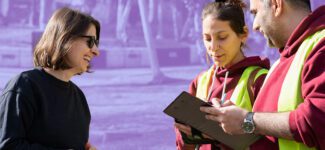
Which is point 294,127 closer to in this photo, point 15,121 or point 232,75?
point 232,75

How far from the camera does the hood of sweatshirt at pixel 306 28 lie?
1479 mm

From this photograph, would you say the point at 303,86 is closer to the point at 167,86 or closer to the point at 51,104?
the point at 51,104

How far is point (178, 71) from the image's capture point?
3309 millimetres

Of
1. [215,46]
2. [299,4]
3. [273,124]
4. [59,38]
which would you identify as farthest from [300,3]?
[59,38]

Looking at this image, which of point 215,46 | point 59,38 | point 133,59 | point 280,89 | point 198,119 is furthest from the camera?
point 133,59

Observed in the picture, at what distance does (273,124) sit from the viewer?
142 cm

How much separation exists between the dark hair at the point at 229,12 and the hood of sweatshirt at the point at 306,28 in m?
0.55

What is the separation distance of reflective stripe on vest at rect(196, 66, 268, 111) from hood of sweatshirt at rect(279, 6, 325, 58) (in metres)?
0.40

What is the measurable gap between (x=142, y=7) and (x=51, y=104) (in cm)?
162

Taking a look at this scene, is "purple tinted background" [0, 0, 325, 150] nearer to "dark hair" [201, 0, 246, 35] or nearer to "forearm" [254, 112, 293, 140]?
"dark hair" [201, 0, 246, 35]

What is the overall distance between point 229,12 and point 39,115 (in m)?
0.82

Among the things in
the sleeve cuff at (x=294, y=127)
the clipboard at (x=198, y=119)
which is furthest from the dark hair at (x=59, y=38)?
the sleeve cuff at (x=294, y=127)

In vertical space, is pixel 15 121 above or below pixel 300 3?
below

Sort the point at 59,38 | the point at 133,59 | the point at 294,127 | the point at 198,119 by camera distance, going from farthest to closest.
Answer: the point at 133,59 < the point at 59,38 < the point at 198,119 < the point at 294,127
